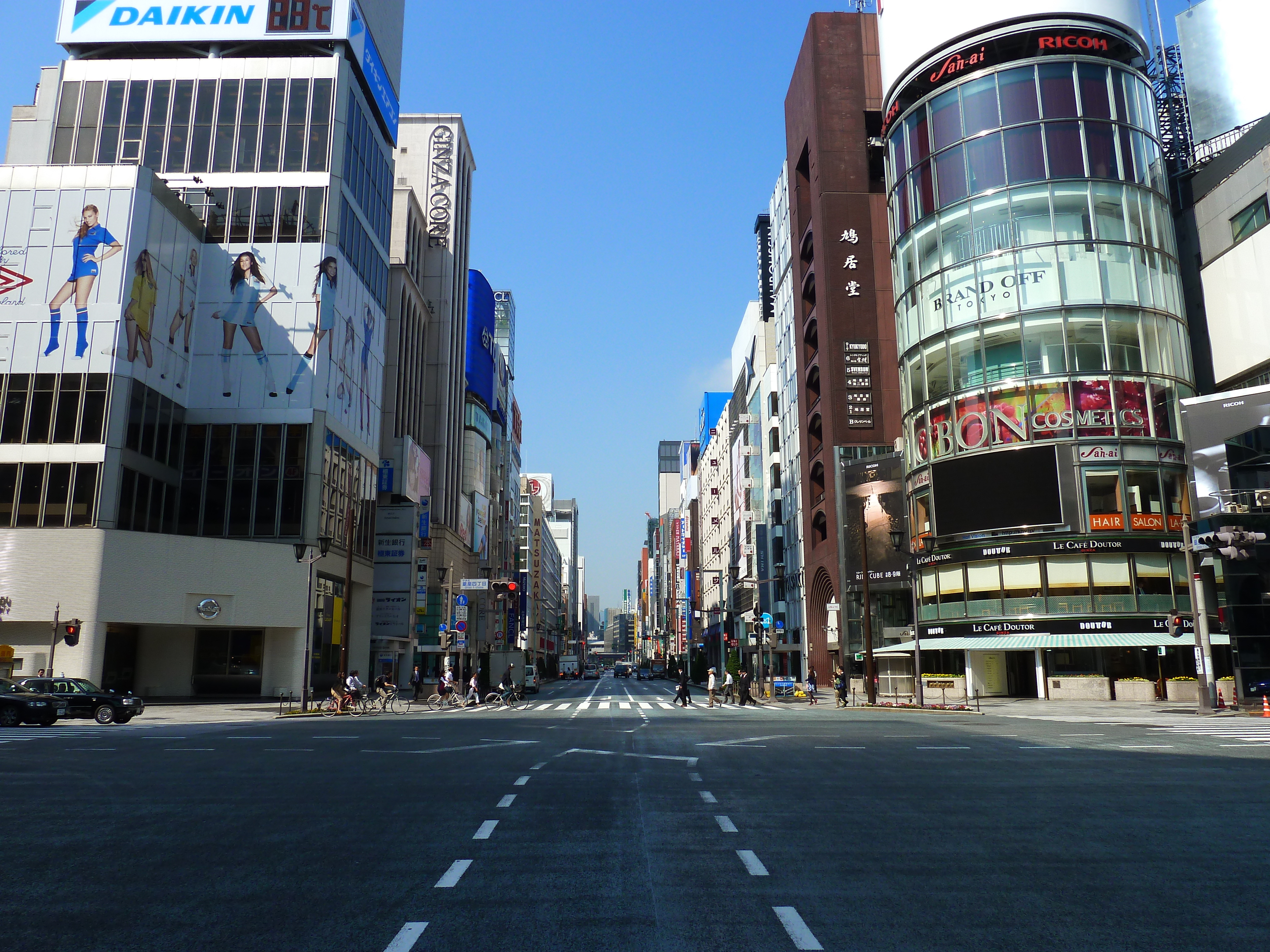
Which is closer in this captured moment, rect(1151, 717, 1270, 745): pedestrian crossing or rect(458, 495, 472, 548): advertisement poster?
rect(1151, 717, 1270, 745): pedestrian crossing

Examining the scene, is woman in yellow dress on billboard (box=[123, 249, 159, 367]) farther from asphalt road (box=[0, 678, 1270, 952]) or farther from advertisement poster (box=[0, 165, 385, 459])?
asphalt road (box=[0, 678, 1270, 952])

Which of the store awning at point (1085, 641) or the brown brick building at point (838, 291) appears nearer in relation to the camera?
the store awning at point (1085, 641)

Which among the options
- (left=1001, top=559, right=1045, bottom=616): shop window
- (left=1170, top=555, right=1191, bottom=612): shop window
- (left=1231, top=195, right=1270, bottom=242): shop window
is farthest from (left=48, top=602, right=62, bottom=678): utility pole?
(left=1231, top=195, right=1270, bottom=242): shop window

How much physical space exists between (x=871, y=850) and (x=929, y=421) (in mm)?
49423

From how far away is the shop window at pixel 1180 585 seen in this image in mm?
48500

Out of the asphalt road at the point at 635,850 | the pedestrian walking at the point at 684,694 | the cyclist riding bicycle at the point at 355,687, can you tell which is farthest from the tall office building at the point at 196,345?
the asphalt road at the point at 635,850

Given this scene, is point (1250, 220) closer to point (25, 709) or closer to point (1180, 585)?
point (1180, 585)

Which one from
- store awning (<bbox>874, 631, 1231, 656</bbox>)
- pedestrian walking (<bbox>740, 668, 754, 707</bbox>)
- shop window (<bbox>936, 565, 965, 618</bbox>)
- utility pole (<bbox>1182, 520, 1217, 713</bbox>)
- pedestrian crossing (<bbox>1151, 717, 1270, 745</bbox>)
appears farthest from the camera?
shop window (<bbox>936, 565, 965, 618</bbox>)

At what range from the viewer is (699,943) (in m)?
6.27

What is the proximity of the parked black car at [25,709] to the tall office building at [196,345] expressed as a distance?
42.6 ft

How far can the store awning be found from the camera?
46.6 m

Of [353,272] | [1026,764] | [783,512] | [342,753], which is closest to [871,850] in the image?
[1026,764]

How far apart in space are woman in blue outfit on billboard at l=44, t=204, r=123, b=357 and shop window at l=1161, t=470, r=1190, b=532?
55.4 meters

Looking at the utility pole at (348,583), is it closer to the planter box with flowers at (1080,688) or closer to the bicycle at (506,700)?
the bicycle at (506,700)
